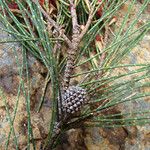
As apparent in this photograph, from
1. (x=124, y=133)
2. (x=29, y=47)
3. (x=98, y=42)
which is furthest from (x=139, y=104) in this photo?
(x=29, y=47)

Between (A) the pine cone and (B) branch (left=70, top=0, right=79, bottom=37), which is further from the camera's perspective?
(B) branch (left=70, top=0, right=79, bottom=37)

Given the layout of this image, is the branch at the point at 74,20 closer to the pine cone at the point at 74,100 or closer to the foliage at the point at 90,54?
the foliage at the point at 90,54

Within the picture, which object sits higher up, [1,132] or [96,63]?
[96,63]

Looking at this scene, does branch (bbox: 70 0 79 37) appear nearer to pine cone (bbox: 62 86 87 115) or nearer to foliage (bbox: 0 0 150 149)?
foliage (bbox: 0 0 150 149)

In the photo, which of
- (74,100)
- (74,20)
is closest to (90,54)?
(74,20)

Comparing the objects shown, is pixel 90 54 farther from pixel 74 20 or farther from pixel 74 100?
pixel 74 100

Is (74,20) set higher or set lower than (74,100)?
higher

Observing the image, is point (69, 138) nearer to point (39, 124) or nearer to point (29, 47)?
point (39, 124)

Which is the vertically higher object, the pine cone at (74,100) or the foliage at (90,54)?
the foliage at (90,54)

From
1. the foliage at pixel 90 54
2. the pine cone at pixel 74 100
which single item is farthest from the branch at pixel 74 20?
the pine cone at pixel 74 100

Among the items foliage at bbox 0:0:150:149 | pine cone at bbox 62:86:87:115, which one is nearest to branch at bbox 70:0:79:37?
foliage at bbox 0:0:150:149

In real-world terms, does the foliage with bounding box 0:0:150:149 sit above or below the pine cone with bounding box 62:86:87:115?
above
